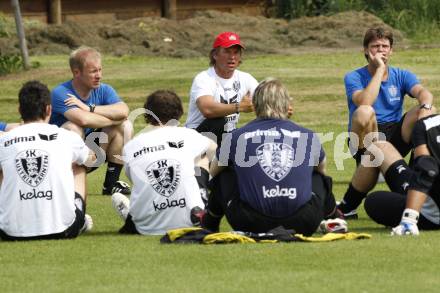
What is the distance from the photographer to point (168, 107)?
10156 millimetres

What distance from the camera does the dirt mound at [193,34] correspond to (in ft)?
96.8

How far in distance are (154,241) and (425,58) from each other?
59.4 ft

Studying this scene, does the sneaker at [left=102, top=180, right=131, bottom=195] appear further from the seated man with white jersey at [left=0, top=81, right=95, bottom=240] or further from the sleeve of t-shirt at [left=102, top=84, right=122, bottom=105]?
the seated man with white jersey at [left=0, top=81, right=95, bottom=240]

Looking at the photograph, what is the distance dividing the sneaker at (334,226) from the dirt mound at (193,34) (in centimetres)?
1897

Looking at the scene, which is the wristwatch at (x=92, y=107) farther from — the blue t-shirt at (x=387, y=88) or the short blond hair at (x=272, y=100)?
the short blond hair at (x=272, y=100)

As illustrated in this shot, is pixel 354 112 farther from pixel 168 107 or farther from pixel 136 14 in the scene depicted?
pixel 136 14

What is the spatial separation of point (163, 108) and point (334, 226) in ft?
5.40

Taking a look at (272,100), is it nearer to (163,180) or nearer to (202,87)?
(163,180)

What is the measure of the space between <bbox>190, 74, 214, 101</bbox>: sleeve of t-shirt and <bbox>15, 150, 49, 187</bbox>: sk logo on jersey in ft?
13.8

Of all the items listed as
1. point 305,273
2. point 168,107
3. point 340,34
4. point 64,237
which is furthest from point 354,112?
point 340,34

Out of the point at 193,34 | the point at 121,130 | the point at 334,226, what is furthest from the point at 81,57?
the point at 193,34

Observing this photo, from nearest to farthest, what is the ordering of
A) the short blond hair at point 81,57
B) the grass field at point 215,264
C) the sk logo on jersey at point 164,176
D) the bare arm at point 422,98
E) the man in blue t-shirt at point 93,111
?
the grass field at point 215,264 < the sk logo on jersey at point 164,176 < the bare arm at point 422,98 < the short blond hair at point 81,57 < the man in blue t-shirt at point 93,111

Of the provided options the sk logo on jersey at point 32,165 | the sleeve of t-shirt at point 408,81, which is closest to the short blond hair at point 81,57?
the sleeve of t-shirt at point 408,81

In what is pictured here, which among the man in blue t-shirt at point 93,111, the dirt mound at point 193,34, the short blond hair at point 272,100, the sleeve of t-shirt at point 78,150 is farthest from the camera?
the dirt mound at point 193,34
